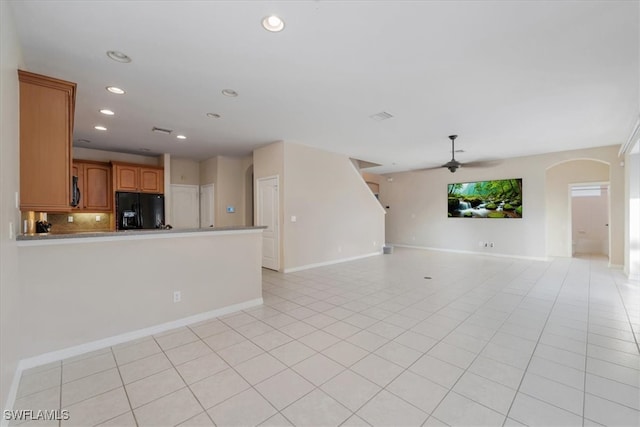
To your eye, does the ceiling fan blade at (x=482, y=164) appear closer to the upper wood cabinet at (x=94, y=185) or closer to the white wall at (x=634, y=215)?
the white wall at (x=634, y=215)

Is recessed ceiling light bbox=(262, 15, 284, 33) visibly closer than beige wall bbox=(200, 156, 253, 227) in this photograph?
Yes

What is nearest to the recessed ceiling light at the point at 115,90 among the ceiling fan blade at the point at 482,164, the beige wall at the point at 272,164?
the beige wall at the point at 272,164

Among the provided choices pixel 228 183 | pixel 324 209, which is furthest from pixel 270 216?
pixel 228 183

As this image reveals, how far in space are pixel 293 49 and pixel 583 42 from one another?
2548 millimetres

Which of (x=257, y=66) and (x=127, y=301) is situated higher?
(x=257, y=66)

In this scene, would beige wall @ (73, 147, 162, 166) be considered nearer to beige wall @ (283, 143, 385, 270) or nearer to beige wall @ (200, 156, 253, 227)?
beige wall @ (200, 156, 253, 227)

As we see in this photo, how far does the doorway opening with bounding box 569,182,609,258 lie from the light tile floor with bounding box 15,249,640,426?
6007 mm

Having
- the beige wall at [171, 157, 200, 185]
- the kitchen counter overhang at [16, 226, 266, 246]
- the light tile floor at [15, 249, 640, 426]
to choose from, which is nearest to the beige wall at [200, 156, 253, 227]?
the beige wall at [171, 157, 200, 185]

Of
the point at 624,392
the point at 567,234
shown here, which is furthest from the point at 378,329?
the point at 567,234

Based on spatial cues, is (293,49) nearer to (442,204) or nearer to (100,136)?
(100,136)

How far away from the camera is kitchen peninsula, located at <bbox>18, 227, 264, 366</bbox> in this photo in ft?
7.49

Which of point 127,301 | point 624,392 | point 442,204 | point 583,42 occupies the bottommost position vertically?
point 624,392

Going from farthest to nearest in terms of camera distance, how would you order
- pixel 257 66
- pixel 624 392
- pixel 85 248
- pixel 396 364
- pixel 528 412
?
pixel 257 66 → pixel 85 248 → pixel 396 364 → pixel 624 392 → pixel 528 412

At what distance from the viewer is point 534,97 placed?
3.39 metres
